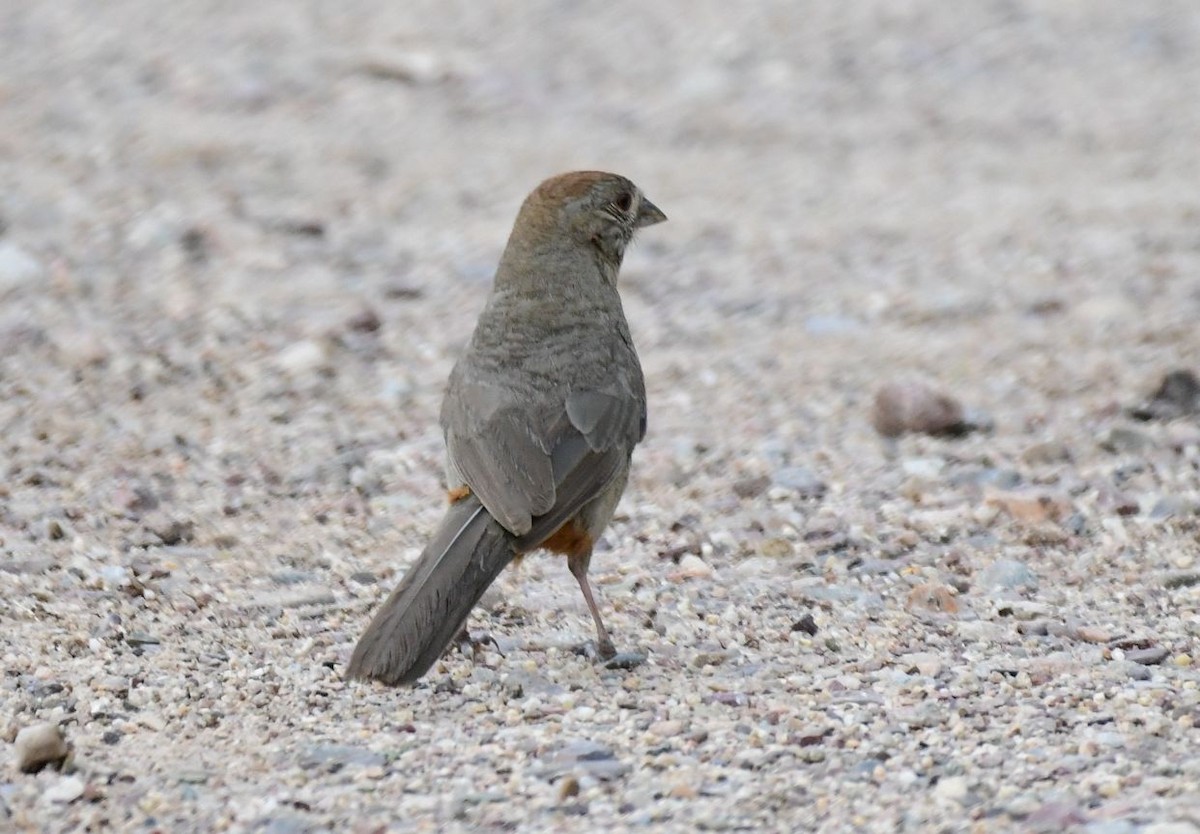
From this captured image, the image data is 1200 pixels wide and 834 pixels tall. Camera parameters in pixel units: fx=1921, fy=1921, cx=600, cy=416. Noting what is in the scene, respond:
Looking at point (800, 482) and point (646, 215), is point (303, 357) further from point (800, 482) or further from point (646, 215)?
point (800, 482)

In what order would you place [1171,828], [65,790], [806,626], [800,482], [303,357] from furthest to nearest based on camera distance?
[303,357] → [800,482] → [806,626] → [65,790] → [1171,828]

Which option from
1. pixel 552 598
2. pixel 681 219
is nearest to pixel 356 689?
pixel 552 598

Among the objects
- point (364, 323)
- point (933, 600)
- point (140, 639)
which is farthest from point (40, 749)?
point (364, 323)

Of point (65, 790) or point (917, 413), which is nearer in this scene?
point (65, 790)

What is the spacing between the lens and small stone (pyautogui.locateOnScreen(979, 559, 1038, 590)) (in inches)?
218

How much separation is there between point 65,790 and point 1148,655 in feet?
8.66

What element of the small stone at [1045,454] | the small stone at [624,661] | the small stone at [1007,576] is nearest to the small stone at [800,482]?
the small stone at [1045,454]

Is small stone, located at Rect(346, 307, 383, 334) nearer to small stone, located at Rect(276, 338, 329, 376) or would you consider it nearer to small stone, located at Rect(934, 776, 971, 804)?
small stone, located at Rect(276, 338, 329, 376)

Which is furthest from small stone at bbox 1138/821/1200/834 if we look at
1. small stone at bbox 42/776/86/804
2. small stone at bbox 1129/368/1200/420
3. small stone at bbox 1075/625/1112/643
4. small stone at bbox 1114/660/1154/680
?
small stone at bbox 1129/368/1200/420

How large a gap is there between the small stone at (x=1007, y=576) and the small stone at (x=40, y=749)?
2713 millimetres

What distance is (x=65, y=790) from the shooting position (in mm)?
3949

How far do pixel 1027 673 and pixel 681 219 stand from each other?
503 cm

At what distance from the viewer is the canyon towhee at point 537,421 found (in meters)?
4.66

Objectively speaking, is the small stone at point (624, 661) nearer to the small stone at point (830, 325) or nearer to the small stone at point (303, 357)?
the small stone at point (303, 357)
